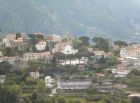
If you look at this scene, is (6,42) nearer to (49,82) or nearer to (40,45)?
(40,45)

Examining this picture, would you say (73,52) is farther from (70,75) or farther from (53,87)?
(53,87)

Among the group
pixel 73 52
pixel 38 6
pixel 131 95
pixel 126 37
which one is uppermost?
pixel 38 6

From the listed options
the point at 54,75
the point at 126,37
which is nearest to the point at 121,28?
the point at 126,37

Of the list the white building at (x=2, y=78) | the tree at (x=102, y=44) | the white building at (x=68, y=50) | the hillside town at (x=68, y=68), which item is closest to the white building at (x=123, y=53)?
the hillside town at (x=68, y=68)

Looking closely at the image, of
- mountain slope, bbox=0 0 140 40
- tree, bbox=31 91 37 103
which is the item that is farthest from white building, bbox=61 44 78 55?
mountain slope, bbox=0 0 140 40

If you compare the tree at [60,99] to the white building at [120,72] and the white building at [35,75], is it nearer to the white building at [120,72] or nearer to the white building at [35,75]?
the white building at [35,75]

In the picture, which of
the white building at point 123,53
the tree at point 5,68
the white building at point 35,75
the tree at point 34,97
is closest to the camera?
the tree at point 34,97
